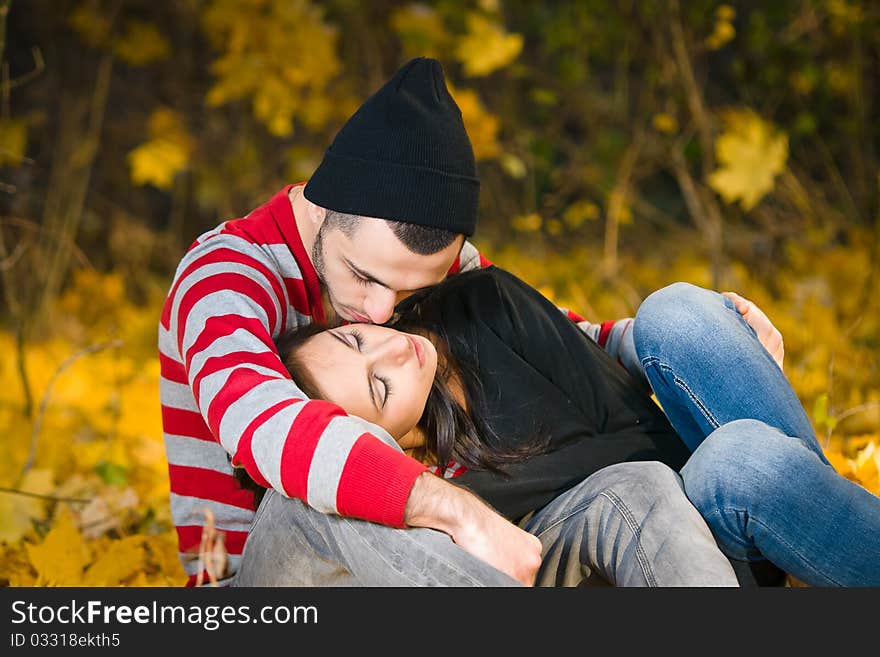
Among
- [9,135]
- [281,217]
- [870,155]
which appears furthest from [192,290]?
[870,155]

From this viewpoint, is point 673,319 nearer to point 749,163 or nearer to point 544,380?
point 544,380

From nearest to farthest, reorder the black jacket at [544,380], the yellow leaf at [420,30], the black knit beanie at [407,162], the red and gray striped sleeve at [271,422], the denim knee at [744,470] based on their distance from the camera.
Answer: the red and gray striped sleeve at [271,422]
the denim knee at [744,470]
the black knit beanie at [407,162]
the black jacket at [544,380]
the yellow leaf at [420,30]

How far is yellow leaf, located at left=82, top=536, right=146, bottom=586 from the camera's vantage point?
1.81m

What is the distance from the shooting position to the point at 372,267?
1.60 meters

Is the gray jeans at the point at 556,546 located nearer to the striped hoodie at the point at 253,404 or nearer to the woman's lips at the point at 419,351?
the striped hoodie at the point at 253,404

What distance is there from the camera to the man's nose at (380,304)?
162cm

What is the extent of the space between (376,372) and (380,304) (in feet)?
0.35

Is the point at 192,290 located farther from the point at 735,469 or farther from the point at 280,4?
the point at 280,4

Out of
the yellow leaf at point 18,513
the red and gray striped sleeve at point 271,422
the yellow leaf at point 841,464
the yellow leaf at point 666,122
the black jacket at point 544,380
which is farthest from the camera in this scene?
the yellow leaf at point 666,122

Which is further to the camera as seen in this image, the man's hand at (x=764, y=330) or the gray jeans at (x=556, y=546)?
the man's hand at (x=764, y=330)

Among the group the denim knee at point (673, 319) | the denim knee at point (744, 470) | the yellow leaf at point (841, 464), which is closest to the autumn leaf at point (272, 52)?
the denim knee at point (673, 319)

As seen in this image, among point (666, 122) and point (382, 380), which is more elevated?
point (666, 122)

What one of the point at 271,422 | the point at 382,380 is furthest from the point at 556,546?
the point at 271,422

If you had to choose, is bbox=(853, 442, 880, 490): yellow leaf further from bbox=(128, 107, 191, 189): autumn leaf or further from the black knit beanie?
bbox=(128, 107, 191, 189): autumn leaf
